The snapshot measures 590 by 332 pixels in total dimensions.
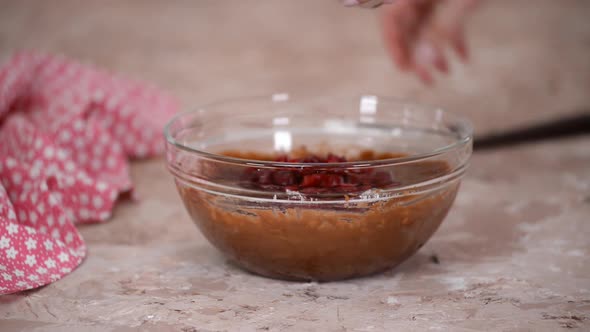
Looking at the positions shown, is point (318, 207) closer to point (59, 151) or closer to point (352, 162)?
point (352, 162)

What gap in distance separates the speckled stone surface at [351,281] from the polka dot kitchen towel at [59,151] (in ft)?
0.16

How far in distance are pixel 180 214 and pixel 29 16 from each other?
4.86ft

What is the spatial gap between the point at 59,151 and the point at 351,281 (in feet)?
2.29

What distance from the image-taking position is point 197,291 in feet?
3.58

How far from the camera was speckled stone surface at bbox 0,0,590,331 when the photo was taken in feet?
3.31

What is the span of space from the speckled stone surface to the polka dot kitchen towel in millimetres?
50

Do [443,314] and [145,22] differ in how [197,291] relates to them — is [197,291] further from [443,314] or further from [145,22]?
[145,22]

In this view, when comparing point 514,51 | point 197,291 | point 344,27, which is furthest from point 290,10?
point 197,291

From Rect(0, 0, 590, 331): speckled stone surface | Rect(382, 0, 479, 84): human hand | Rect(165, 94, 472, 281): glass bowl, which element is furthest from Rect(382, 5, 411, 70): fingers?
Rect(165, 94, 472, 281): glass bowl

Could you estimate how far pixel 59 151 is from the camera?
56.5 inches

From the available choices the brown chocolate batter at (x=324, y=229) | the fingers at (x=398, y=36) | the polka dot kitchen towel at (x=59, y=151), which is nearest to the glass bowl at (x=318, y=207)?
the brown chocolate batter at (x=324, y=229)

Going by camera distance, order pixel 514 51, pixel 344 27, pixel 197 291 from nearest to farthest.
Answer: pixel 197 291 → pixel 514 51 → pixel 344 27

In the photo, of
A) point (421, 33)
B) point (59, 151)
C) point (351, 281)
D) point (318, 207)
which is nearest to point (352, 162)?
point (318, 207)

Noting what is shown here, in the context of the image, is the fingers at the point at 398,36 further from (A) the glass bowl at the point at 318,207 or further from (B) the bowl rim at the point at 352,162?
(A) the glass bowl at the point at 318,207
